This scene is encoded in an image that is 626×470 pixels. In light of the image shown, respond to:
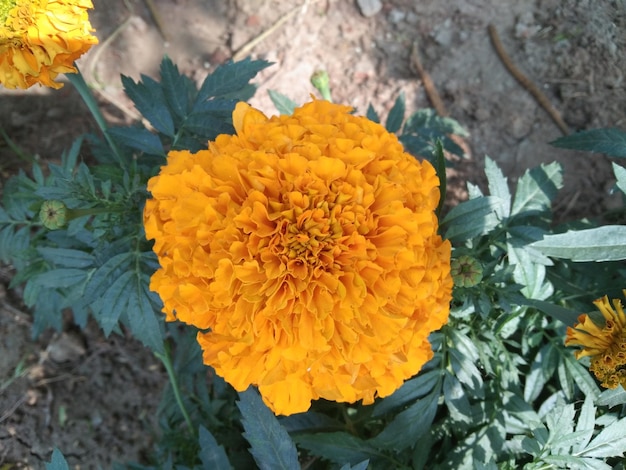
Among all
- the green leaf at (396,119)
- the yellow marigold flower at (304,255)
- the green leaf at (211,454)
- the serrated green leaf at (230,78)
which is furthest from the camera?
the green leaf at (396,119)

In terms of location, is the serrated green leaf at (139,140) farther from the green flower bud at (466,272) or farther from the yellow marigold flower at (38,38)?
the green flower bud at (466,272)

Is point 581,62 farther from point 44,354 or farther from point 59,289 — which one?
point 44,354

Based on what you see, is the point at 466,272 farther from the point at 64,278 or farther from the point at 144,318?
the point at 64,278

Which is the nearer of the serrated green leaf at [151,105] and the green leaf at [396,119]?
the serrated green leaf at [151,105]

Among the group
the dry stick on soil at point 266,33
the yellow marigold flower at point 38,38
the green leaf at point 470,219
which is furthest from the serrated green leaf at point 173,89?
the dry stick on soil at point 266,33

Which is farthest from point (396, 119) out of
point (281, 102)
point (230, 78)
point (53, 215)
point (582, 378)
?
point (53, 215)

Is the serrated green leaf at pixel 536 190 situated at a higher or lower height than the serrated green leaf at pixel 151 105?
lower

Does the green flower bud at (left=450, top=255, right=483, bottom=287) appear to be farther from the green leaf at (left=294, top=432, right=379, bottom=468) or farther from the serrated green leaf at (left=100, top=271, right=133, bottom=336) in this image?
the serrated green leaf at (left=100, top=271, right=133, bottom=336)
